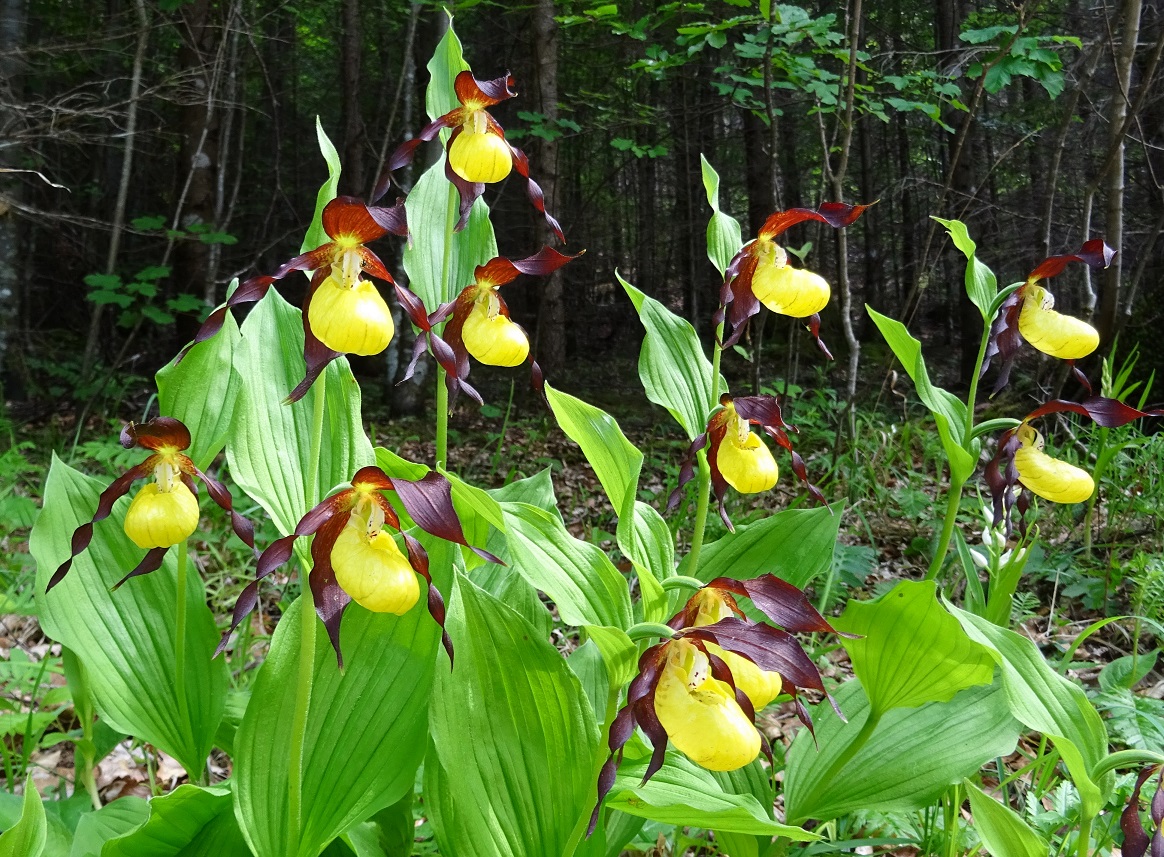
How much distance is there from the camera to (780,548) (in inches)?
66.7

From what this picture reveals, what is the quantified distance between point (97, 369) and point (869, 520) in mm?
6225

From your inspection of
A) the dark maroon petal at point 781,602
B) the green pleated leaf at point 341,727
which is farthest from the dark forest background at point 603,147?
the dark maroon petal at point 781,602

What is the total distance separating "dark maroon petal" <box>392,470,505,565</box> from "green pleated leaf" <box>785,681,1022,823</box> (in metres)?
0.94

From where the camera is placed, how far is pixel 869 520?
3932 millimetres

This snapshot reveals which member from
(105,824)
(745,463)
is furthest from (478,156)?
(105,824)

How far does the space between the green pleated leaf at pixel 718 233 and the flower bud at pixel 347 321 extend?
775 mm

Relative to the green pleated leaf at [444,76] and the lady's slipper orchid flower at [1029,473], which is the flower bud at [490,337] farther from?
the lady's slipper orchid flower at [1029,473]

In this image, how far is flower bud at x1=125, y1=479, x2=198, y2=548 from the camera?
135 centimetres

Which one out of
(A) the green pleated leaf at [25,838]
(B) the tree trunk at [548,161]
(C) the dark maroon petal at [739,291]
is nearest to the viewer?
(A) the green pleated leaf at [25,838]

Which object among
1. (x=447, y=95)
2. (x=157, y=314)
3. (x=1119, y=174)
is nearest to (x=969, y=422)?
(x=447, y=95)

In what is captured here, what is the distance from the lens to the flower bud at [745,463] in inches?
63.2

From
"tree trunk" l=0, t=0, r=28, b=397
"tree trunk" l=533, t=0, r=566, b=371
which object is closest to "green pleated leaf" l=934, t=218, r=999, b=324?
"tree trunk" l=533, t=0, r=566, b=371

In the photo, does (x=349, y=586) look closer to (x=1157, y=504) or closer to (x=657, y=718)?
(x=657, y=718)

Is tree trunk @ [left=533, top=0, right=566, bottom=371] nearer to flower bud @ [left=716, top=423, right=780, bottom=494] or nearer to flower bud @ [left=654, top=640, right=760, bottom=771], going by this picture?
flower bud @ [left=716, top=423, right=780, bottom=494]
